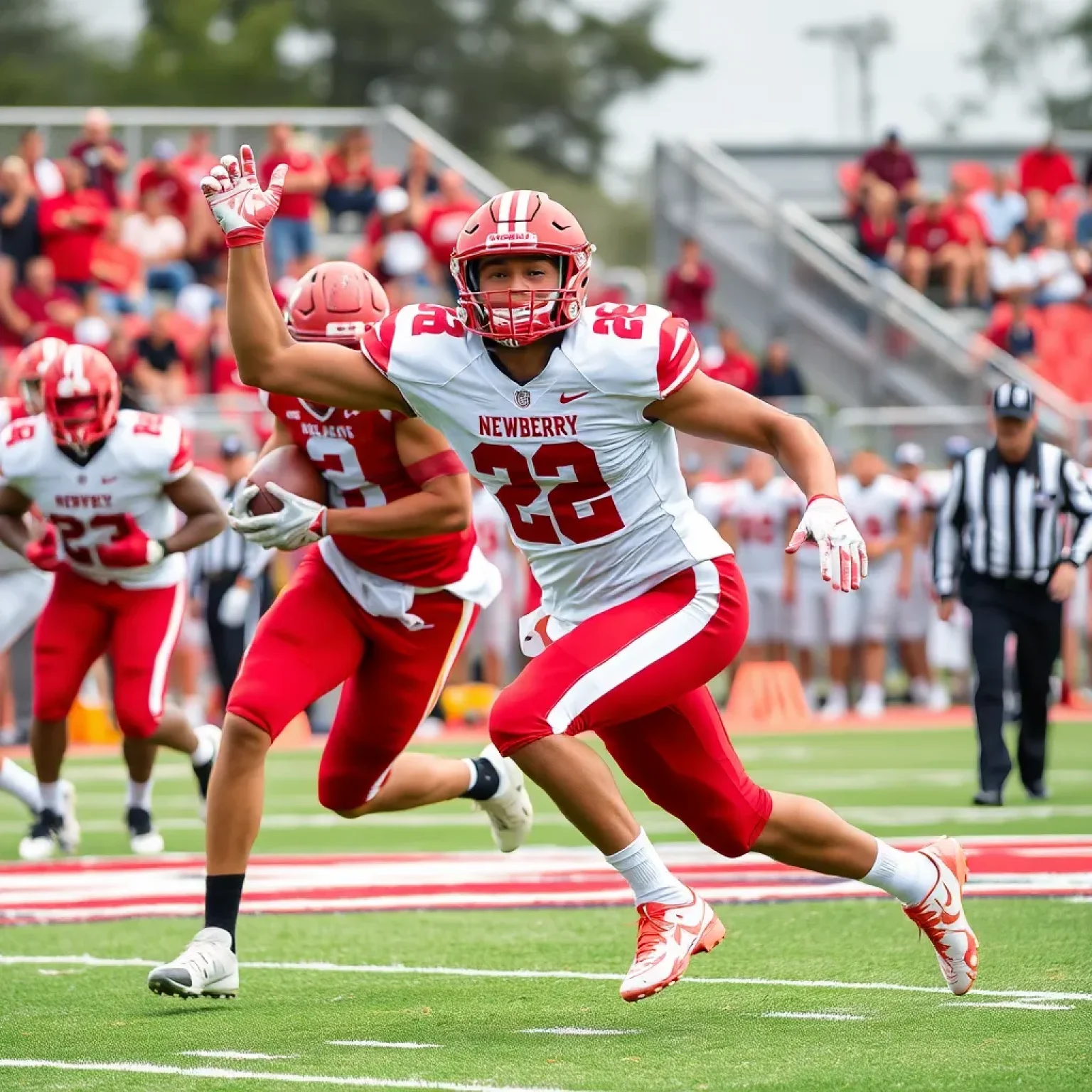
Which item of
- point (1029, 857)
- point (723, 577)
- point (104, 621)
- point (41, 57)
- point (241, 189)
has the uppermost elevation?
point (41, 57)

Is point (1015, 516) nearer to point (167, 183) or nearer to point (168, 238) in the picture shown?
point (168, 238)

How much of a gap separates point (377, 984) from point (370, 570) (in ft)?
3.88

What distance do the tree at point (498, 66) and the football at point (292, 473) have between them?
36650 mm

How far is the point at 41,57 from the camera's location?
44.4m

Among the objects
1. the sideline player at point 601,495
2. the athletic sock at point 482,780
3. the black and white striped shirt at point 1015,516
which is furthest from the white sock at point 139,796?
the sideline player at point 601,495

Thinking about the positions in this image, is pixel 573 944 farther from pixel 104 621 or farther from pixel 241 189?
pixel 104 621

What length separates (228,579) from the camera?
512 inches

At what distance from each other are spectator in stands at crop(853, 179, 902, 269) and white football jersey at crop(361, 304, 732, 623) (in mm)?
15754

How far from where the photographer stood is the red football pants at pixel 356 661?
221 inches

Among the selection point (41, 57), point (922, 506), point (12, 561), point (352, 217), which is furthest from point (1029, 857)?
point (41, 57)

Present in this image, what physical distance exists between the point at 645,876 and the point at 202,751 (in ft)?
13.4

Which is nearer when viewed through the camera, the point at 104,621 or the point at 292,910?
the point at 292,910

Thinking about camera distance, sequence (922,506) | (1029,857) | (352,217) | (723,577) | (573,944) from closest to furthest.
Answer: (723,577) < (573,944) < (1029,857) < (922,506) < (352,217)

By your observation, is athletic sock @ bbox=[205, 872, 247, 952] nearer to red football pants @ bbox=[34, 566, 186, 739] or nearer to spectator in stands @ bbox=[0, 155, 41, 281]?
red football pants @ bbox=[34, 566, 186, 739]
